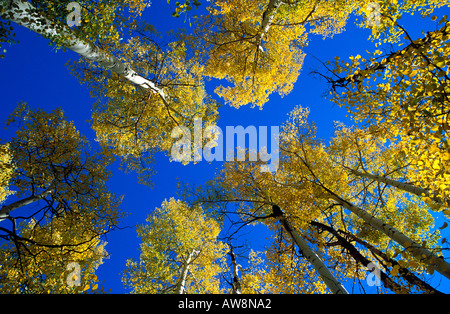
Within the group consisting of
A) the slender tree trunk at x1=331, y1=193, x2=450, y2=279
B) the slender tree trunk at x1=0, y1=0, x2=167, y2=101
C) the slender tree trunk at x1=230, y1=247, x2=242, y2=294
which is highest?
the slender tree trunk at x1=0, y1=0, x2=167, y2=101

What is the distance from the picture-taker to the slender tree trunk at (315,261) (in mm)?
3465

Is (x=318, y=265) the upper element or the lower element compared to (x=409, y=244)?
lower

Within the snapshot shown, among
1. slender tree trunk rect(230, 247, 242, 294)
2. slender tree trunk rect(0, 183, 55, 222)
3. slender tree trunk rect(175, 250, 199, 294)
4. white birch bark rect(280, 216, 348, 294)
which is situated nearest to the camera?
white birch bark rect(280, 216, 348, 294)

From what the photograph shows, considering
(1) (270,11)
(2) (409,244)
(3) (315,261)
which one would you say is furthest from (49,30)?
(2) (409,244)

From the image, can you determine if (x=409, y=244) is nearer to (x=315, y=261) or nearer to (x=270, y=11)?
(x=315, y=261)

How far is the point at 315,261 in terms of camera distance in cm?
404

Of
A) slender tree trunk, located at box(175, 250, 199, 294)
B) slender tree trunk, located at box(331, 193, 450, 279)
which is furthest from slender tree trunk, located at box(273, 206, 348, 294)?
slender tree trunk, located at box(175, 250, 199, 294)

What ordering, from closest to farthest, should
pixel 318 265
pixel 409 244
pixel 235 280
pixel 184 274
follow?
pixel 409 244
pixel 318 265
pixel 235 280
pixel 184 274

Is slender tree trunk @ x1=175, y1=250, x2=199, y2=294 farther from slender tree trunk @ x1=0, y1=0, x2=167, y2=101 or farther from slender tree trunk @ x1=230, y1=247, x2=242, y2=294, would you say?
slender tree trunk @ x1=0, y1=0, x2=167, y2=101

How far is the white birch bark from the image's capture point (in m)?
3.46

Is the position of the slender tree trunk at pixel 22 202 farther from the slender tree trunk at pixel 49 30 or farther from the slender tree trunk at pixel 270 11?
the slender tree trunk at pixel 270 11

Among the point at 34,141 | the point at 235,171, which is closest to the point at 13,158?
the point at 34,141

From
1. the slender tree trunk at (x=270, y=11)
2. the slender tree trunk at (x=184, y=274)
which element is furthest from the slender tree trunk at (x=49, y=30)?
the slender tree trunk at (x=184, y=274)

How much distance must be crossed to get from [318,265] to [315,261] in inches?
4.7
